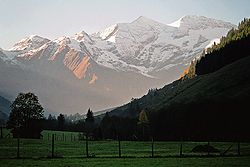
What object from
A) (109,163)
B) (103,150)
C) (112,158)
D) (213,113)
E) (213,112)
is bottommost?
(103,150)

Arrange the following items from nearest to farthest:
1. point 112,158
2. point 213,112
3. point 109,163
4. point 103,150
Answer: point 109,163, point 112,158, point 103,150, point 213,112

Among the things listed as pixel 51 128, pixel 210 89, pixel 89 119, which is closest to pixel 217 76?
pixel 210 89

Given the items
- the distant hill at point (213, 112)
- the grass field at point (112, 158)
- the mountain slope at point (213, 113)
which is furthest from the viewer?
the distant hill at point (213, 112)

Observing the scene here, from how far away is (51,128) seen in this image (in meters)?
184

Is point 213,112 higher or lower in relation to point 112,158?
higher

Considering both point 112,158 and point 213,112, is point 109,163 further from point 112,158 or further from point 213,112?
point 213,112

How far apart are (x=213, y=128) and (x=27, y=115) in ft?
198

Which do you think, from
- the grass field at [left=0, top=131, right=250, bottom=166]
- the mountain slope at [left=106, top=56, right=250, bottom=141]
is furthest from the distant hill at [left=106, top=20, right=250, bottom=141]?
the grass field at [left=0, top=131, right=250, bottom=166]

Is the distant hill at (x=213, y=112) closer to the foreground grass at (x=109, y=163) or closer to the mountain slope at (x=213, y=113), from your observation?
the mountain slope at (x=213, y=113)

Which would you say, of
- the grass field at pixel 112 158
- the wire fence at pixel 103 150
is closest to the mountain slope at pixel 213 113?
the wire fence at pixel 103 150

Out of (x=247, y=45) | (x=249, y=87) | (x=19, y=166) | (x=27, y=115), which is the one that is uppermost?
(x=247, y=45)

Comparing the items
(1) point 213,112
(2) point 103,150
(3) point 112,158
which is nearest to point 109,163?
(3) point 112,158

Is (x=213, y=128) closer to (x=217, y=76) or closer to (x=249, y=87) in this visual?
A: (x=249, y=87)

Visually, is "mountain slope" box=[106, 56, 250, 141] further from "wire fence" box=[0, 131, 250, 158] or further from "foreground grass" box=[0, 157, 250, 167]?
"foreground grass" box=[0, 157, 250, 167]
